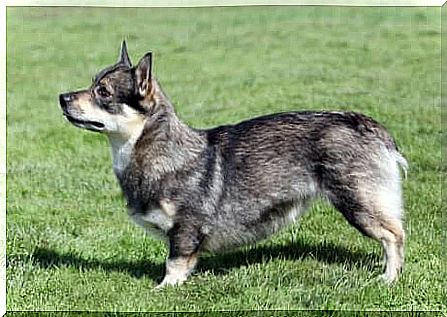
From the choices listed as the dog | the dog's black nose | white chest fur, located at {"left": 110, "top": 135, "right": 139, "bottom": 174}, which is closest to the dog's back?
the dog

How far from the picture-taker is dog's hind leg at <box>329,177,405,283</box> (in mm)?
4367

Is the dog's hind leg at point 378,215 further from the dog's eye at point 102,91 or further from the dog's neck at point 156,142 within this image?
the dog's eye at point 102,91

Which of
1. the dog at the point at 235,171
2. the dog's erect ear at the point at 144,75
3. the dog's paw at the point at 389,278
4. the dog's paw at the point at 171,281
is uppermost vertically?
the dog's erect ear at the point at 144,75

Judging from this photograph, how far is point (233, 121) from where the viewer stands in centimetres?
648

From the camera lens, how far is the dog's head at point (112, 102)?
4230 millimetres

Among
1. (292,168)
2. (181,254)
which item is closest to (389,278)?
(292,168)

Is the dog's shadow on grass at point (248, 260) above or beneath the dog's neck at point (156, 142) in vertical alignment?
beneath

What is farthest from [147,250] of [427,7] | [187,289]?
[427,7]

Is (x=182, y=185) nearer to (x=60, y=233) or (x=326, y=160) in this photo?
(x=326, y=160)

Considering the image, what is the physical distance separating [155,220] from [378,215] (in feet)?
3.41

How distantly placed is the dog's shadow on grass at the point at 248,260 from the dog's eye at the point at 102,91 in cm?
98

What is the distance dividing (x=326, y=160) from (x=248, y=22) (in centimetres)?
94

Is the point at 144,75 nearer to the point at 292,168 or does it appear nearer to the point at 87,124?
the point at 87,124

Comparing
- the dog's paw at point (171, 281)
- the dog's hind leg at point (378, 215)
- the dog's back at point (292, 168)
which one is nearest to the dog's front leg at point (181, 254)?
the dog's paw at point (171, 281)
